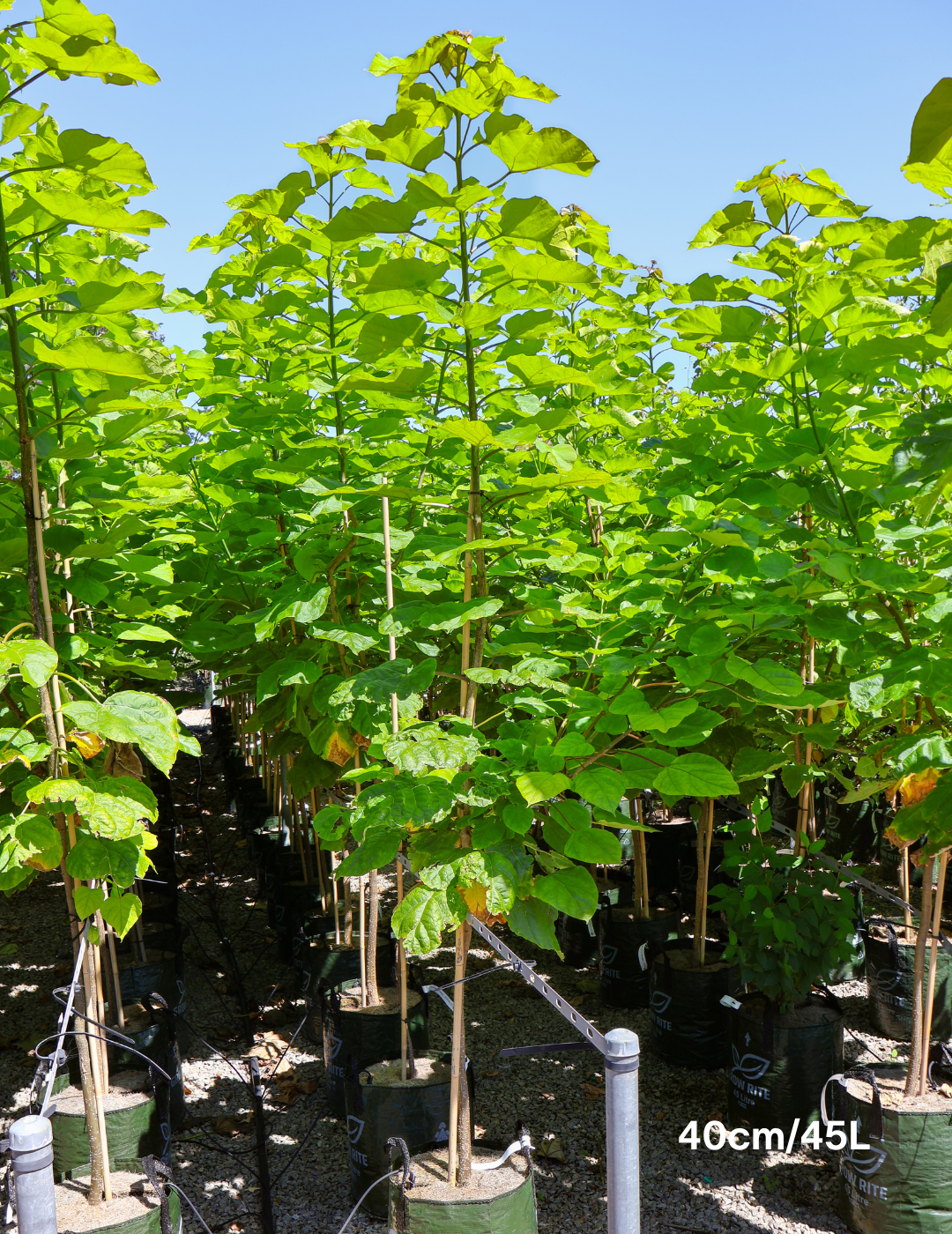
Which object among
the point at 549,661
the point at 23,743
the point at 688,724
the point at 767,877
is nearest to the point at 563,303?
the point at 549,661

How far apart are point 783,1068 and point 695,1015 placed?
616mm

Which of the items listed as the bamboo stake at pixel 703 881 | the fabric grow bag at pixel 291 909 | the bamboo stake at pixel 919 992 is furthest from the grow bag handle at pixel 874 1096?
the fabric grow bag at pixel 291 909

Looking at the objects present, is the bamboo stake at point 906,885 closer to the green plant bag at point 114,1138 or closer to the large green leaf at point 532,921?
the large green leaf at point 532,921

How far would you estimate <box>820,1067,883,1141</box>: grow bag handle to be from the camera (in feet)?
8.98

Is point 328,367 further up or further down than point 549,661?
further up

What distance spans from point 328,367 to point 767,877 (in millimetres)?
2324

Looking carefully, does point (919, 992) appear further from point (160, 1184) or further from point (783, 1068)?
point (160, 1184)

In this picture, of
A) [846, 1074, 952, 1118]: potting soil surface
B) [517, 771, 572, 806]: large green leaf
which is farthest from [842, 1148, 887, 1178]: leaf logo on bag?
[517, 771, 572, 806]: large green leaf

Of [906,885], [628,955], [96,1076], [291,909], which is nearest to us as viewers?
[96,1076]

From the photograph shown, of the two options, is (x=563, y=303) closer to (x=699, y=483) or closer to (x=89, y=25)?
(x=699, y=483)

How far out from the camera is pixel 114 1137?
2885 mm

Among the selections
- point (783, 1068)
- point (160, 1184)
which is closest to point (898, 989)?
point (783, 1068)

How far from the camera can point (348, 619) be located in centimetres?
289

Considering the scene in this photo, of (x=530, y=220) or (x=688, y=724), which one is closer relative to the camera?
(x=530, y=220)
